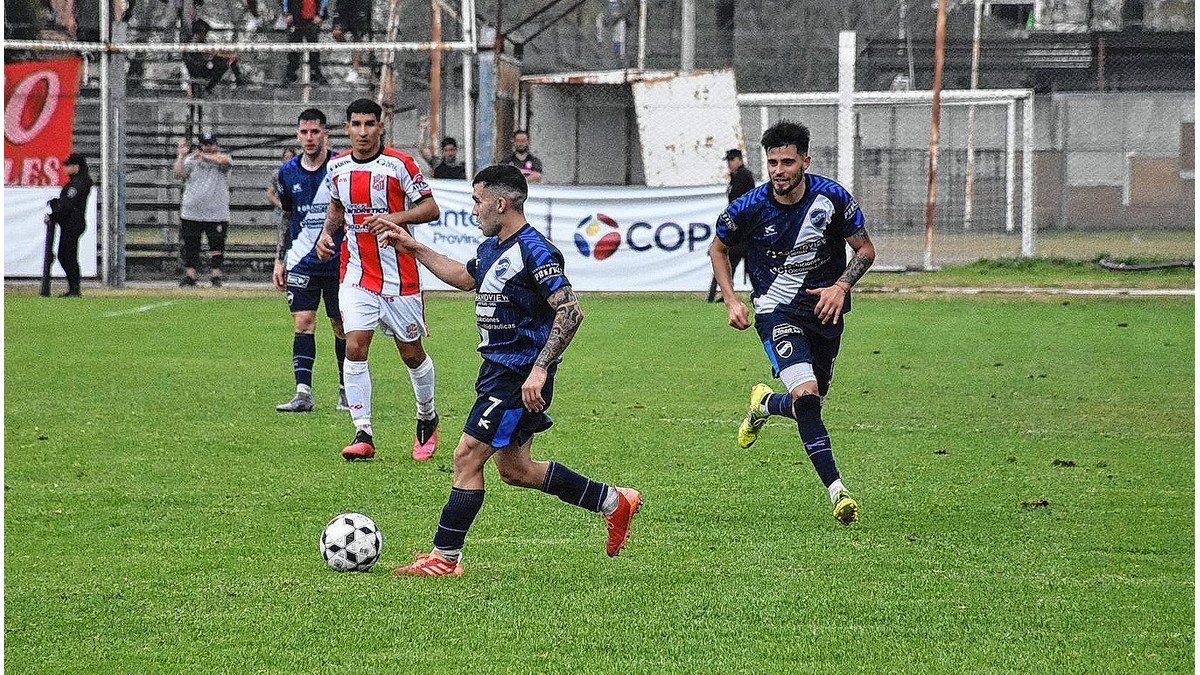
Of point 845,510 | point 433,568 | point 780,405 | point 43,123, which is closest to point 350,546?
point 433,568

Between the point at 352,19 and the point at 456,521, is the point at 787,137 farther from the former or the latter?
the point at 352,19

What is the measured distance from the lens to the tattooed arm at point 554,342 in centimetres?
589

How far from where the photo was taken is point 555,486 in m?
6.39

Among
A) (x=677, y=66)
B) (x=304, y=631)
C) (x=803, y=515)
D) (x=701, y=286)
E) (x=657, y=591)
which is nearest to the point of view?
(x=304, y=631)

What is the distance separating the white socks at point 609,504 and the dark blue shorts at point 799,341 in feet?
5.73

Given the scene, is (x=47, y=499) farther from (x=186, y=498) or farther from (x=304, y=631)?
(x=304, y=631)

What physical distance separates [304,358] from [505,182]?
16.8ft

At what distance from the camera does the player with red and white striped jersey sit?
8.95 m

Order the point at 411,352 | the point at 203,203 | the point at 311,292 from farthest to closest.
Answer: the point at 203,203, the point at 311,292, the point at 411,352

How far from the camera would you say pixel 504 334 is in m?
6.18

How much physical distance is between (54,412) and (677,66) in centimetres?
2174

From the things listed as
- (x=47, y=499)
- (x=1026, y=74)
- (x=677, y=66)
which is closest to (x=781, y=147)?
(x=47, y=499)

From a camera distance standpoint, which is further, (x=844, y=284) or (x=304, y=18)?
(x=304, y=18)

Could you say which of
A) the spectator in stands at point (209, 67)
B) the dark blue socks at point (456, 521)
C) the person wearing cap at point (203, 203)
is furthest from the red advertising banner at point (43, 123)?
the dark blue socks at point (456, 521)
